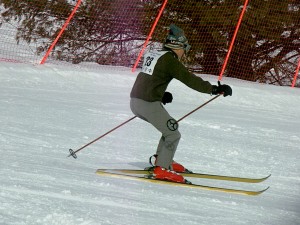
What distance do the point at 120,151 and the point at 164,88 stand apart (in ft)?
4.61

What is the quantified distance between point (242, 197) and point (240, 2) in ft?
29.8

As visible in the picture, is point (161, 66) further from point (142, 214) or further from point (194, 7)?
point (194, 7)

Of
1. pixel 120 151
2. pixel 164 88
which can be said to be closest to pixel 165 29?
pixel 120 151

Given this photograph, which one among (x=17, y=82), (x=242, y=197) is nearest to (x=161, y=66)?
(x=242, y=197)

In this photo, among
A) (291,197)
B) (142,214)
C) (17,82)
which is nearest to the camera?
(142,214)

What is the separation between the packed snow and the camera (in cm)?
609

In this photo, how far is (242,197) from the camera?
696 cm

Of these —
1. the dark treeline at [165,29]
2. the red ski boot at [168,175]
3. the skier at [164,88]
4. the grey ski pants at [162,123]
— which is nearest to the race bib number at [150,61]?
the skier at [164,88]

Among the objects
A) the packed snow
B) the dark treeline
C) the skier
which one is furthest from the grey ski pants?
the dark treeline

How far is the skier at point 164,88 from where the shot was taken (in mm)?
7039

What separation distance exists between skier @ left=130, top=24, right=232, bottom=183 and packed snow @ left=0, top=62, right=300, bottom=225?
0.28 metres

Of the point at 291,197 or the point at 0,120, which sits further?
the point at 0,120

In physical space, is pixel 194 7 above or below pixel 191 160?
above

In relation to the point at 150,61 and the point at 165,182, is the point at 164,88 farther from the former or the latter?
the point at 165,182
